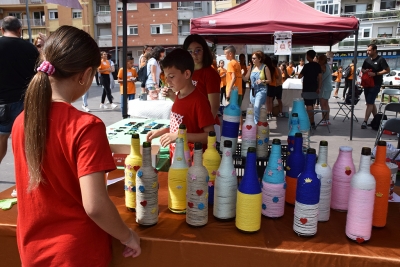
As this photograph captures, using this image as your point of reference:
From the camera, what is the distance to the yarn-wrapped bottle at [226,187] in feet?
4.57

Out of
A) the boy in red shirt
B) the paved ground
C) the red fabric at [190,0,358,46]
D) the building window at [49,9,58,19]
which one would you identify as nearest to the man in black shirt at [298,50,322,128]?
the paved ground

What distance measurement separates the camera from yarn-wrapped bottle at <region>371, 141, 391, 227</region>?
135 cm

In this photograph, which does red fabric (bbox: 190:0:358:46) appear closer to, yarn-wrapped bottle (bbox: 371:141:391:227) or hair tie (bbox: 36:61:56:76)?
yarn-wrapped bottle (bbox: 371:141:391:227)

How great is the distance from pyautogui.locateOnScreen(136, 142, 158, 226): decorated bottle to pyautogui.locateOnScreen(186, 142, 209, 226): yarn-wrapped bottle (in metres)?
0.14

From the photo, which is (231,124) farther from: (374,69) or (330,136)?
(374,69)

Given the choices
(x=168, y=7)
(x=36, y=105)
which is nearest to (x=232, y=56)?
(x=36, y=105)

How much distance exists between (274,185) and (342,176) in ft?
1.04

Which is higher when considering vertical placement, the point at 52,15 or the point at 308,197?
the point at 52,15

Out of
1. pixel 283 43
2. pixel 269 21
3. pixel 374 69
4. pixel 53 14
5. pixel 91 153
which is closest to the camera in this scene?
pixel 91 153

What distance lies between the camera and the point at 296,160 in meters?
1.56

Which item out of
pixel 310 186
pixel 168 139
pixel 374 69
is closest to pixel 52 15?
pixel 374 69

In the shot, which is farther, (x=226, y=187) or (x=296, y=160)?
(x=296, y=160)

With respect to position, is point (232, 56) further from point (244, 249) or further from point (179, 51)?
point (244, 249)

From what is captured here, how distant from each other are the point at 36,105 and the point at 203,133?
1060 millimetres
